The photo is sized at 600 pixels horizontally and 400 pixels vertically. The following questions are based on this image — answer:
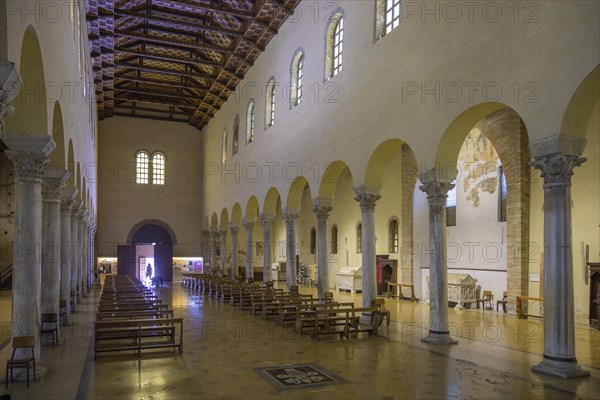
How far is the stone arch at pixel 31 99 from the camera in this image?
877 centimetres

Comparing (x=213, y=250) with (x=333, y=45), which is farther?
(x=213, y=250)

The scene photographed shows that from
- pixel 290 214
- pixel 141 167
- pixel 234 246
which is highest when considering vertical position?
pixel 141 167

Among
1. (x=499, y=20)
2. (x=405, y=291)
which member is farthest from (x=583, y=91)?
(x=405, y=291)

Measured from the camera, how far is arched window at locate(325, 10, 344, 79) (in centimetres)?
1881

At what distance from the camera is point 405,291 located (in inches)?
942

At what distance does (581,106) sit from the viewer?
9500 millimetres

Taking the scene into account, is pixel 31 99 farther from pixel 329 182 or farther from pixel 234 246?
pixel 234 246

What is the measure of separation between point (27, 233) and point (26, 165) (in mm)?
1202

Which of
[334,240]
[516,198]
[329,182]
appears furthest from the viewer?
[334,240]

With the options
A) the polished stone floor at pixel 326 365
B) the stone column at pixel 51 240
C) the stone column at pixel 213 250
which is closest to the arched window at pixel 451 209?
the polished stone floor at pixel 326 365

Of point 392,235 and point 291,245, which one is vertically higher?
point 392,235

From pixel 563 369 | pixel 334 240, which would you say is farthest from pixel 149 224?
pixel 563 369

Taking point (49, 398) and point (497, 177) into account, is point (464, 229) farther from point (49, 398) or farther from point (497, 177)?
point (49, 398)

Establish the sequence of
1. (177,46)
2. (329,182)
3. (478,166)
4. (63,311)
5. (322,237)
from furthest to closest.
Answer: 1. (177,46)
2. (478,166)
3. (329,182)
4. (322,237)
5. (63,311)
